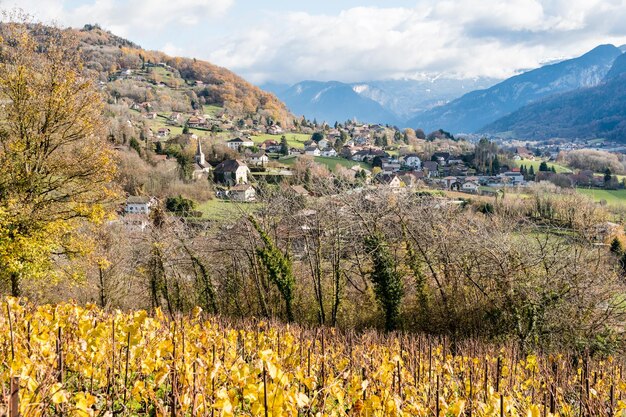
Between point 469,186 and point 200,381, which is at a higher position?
point 469,186

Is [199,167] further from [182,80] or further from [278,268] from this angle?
[182,80]

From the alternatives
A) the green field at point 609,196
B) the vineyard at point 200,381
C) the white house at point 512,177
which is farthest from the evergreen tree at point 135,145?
the white house at point 512,177

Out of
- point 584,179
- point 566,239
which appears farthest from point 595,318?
point 584,179

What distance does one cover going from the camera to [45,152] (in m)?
13.0

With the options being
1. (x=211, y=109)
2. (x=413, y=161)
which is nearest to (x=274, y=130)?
(x=211, y=109)

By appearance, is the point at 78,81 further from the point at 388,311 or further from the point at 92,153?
the point at 388,311

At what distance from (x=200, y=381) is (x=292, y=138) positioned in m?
125

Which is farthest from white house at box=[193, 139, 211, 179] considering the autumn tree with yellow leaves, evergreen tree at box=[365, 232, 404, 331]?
evergreen tree at box=[365, 232, 404, 331]

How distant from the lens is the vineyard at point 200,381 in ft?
9.28

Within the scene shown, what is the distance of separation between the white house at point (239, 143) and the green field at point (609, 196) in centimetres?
6646

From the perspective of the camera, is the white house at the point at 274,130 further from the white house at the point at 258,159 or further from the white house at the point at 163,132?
the white house at the point at 258,159

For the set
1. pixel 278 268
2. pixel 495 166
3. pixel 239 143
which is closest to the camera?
pixel 278 268

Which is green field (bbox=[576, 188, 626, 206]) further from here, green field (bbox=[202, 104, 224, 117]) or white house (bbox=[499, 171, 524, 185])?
green field (bbox=[202, 104, 224, 117])

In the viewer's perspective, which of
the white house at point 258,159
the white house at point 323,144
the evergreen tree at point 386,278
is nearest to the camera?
Answer: the evergreen tree at point 386,278
